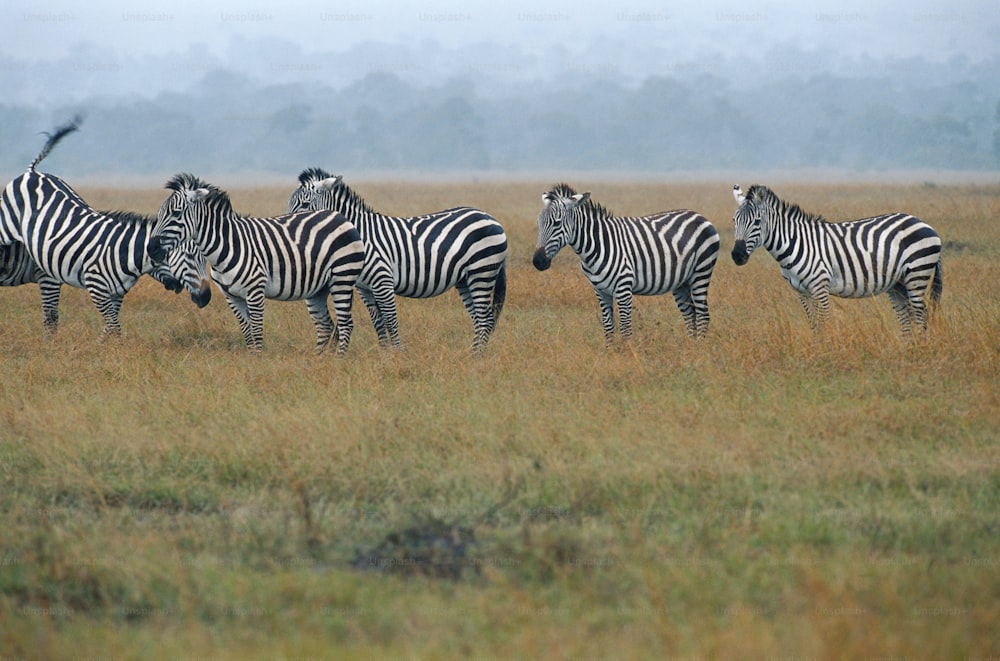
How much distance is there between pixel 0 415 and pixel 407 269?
423 centimetres

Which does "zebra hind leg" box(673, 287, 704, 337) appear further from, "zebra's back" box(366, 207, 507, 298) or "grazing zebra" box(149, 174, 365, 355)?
"grazing zebra" box(149, 174, 365, 355)

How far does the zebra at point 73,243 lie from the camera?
10.8 m

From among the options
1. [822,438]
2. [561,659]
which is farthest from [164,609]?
[822,438]

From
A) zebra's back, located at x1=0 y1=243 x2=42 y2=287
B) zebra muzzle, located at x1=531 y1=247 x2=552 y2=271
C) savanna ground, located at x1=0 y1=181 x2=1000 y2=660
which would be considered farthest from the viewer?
zebra's back, located at x1=0 y1=243 x2=42 y2=287

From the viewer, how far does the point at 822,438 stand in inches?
268

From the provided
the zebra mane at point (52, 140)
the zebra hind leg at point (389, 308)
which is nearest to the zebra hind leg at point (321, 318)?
the zebra hind leg at point (389, 308)

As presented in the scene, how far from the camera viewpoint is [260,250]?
32.7 feet

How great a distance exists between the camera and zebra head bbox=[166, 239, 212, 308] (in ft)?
32.5

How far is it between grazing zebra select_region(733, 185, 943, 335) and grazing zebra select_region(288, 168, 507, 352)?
247cm

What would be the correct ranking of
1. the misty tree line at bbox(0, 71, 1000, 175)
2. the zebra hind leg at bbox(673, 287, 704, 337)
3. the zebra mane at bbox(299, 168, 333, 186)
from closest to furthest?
the zebra hind leg at bbox(673, 287, 704, 337)
the zebra mane at bbox(299, 168, 333, 186)
the misty tree line at bbox(0, 71, 1000, 175)

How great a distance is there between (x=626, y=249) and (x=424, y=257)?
1.98 meters

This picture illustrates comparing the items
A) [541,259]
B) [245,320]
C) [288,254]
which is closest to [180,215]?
[288,254]

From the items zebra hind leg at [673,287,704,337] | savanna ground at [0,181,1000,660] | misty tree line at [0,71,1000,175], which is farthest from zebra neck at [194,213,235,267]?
misty tree line at [0,71,1000,175]

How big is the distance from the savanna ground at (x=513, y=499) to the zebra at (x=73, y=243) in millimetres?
910
